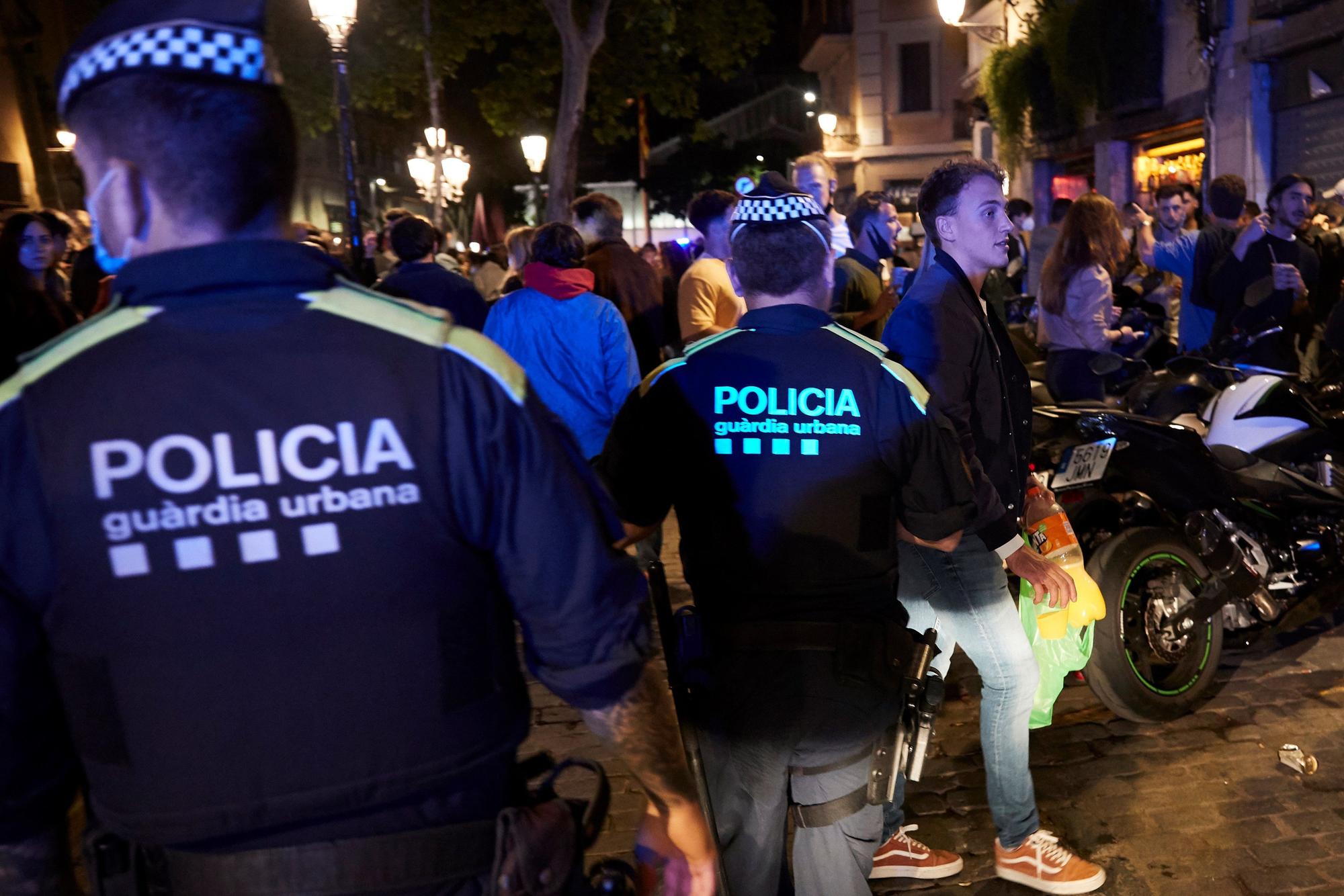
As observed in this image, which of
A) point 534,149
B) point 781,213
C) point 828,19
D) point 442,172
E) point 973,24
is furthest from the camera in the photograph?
point 828,19

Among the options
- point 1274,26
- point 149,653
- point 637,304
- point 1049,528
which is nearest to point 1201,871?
point 1049,528

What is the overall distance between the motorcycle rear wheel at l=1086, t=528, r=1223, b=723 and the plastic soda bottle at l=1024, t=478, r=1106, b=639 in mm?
583

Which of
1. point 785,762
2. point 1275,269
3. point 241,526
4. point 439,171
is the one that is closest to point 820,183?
point 1275,269

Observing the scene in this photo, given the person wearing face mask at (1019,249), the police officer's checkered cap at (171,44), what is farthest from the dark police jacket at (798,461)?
the person wearing face mask at (1019,249)

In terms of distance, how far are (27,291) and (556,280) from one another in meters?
2.61

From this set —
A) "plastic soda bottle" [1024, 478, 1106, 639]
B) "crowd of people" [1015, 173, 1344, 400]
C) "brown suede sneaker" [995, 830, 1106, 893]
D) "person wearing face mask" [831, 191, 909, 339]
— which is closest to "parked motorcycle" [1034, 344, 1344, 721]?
"crowd of people" [1015, 173, 1344, 400]

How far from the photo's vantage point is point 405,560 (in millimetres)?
1455

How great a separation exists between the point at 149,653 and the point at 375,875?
41cm

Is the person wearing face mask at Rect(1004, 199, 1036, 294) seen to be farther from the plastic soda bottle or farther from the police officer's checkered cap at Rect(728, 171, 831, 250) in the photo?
the police officer's checkered cap at Rect(728, 171, 831, 250)

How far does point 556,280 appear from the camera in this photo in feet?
16.9

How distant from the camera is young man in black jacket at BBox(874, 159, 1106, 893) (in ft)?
10.3

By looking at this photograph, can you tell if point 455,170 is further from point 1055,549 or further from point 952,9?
point 1055,549

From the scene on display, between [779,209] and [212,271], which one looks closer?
[212,271]

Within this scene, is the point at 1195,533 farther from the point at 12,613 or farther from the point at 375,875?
the point at 12,613
